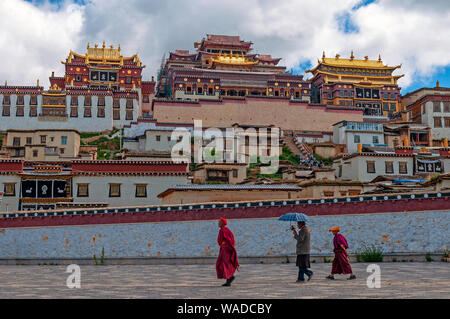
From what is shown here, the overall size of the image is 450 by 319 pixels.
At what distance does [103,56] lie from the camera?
237 ft

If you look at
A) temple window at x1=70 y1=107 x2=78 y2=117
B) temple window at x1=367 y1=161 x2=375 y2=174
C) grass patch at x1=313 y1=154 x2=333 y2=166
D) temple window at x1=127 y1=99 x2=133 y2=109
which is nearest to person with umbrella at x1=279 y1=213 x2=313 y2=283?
temple window at x1=367 y1=161 x2=375 y2=174

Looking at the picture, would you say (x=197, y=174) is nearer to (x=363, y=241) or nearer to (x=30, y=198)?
(x=30, y=198)

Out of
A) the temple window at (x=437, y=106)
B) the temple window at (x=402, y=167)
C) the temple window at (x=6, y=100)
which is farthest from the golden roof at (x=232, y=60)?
the temple window at (x=402, y=167)

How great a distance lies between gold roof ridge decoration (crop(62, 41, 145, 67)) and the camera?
70000 millimetres

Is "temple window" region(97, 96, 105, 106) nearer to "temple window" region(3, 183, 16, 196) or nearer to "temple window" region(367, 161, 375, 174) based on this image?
"temple window" region(3, 183, 16, 196)

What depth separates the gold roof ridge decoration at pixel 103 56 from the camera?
7000 cm

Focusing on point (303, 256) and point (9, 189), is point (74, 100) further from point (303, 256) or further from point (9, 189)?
point (303, 256)

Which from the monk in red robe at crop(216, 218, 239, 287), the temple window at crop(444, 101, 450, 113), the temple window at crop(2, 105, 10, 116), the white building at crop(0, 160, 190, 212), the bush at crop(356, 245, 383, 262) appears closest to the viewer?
the monk in red robe at crop(216, 218, 239, 287)

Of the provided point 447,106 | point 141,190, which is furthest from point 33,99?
point 447,106

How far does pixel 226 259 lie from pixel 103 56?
6505 centimetres

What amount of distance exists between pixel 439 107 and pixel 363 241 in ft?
142

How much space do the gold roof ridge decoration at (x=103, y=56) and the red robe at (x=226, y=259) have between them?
60.8m

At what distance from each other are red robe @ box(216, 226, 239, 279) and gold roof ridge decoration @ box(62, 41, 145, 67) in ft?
200
